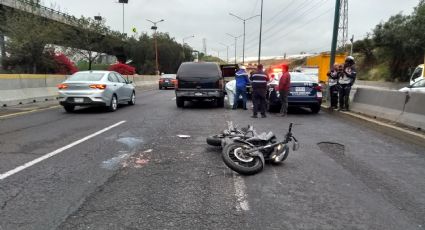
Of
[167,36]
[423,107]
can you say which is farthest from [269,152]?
[167,36]

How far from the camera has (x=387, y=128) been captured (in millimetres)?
10945

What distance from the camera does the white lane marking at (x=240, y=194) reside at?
16.5 ft

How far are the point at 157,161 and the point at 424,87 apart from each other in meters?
10.8

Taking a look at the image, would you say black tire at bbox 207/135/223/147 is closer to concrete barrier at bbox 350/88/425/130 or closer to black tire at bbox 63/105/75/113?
concrete barrier at bbox 350/88/425/130

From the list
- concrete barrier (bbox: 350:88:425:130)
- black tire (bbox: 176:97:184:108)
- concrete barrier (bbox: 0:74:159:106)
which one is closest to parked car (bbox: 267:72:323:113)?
concrete barrier (bbox: 350:88:425:130)

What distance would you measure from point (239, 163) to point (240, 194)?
1.17m

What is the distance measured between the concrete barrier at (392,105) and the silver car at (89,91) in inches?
323

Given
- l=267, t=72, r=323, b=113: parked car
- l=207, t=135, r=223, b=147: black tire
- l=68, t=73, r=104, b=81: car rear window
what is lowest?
l=207, t=135, r=223, b=147: black tire

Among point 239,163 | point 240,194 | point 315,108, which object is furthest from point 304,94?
point 240,194

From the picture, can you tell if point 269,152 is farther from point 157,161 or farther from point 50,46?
point 50,46

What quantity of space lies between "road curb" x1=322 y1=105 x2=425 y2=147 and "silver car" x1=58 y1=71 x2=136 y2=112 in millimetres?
7722

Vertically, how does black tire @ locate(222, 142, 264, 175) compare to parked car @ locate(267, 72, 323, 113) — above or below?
below

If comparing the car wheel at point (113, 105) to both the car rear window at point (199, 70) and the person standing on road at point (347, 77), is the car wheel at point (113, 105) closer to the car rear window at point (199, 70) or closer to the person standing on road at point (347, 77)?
the car rear window at point (199, 70)

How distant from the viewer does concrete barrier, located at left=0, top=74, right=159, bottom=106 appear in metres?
17.2
